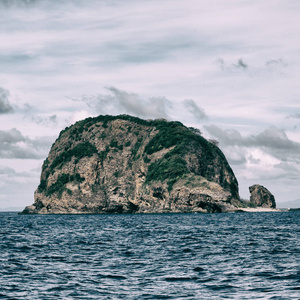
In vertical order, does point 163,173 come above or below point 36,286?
above

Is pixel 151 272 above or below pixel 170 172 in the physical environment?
below

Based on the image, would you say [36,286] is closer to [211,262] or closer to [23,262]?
[23,262]

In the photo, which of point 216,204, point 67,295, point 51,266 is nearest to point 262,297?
point 67,295

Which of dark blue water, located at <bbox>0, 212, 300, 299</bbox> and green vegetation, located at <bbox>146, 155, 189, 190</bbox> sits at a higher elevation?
green vegetation, located at <bbox>146, 155, 189, 190</bbox>

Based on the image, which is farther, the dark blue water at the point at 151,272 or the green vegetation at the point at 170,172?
the green vegetation at the point at 170,172

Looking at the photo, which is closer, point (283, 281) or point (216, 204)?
point (283, 281)

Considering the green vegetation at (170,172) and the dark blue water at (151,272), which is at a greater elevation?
the green vegetation at (170,172)

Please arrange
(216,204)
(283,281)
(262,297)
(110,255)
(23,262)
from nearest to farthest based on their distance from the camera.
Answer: (262,297), (283,281), (23,262), (110,255), (216,204)

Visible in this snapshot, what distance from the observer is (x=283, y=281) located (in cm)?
2245

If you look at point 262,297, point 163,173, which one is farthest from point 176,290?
point 163,173

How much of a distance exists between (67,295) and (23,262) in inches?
487

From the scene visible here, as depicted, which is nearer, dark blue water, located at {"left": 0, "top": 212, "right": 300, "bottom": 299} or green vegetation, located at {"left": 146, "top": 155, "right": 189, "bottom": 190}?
dark blue water, located at {"left": 0, "top": 212, "right": 300, "bottom": 299}

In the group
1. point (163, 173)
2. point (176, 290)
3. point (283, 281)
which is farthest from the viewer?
point (163, 173)

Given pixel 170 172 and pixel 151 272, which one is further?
pixel 170 172
